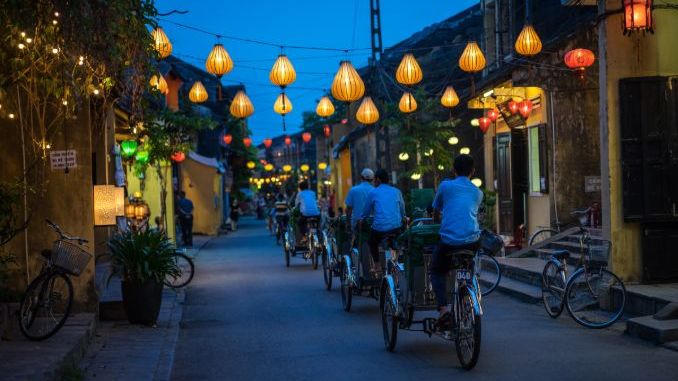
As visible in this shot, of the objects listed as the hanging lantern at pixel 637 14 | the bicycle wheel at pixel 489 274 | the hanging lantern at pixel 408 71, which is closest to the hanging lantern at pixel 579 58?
the hanging lantern at pixel 408 71

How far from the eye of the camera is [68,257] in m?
9.63

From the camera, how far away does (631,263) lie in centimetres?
1212

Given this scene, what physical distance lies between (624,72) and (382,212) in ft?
12.9

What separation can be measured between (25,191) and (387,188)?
4.61 meters

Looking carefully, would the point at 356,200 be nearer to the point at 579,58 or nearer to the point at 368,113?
the point at 579,58

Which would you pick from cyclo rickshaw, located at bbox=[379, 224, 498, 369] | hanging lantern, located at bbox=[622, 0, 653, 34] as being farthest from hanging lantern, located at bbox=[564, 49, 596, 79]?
cyclo rickshaw, located at bbox=[379, 224, 498, 369]

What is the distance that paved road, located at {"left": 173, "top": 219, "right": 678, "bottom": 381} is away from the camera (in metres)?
7.99

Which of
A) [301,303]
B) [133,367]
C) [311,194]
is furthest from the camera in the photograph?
[311,194]

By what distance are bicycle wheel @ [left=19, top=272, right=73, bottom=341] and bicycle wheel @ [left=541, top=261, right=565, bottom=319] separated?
238 inches

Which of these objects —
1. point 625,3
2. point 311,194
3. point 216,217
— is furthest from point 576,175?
point 216,217

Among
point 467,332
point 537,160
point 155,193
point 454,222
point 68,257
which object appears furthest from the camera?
point 155,193

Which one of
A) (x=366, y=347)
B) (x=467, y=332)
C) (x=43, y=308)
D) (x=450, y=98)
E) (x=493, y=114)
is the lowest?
(x=366, y=347)

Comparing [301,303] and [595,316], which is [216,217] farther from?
[595,316]

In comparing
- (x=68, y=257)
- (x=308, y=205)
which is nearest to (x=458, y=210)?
(x=68, y=257)
